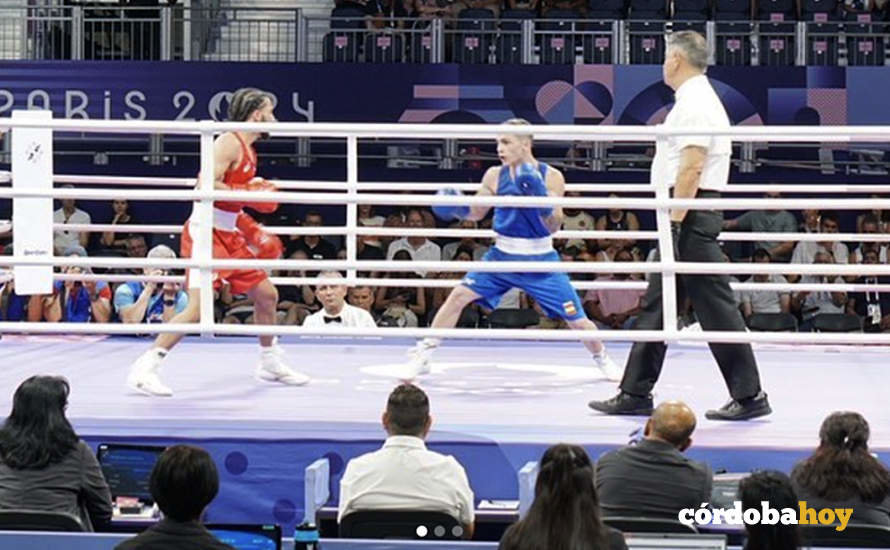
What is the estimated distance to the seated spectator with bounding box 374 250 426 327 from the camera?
1008 centimetres

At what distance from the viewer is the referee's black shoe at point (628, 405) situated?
19.4ft

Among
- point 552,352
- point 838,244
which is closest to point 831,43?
point 838,244

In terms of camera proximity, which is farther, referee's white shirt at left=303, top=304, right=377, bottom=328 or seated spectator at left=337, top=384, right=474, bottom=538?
referee's white shirt at left=303, top=304, right=377, bottom=328

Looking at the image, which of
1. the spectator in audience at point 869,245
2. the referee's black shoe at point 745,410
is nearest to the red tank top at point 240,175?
the referee's black shoe at point 745,410

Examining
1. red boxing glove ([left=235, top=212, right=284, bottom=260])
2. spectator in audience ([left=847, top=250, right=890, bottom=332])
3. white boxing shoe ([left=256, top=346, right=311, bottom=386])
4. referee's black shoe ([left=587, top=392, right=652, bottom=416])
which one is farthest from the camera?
spectator in audience ([left=847, top=250, right=890, bottom=332])

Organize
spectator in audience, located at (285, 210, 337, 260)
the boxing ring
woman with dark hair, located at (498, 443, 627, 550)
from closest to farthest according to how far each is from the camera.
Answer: woman with dark hair, located at (498, 443, 627, 550), the boxing ring, spectator in audience, located at (285, 210, 337, 260)

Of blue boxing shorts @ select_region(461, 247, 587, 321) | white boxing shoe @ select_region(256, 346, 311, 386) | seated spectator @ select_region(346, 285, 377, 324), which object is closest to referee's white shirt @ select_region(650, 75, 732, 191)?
blue boxing shorts @ select_region(461, 247, 587, 321)

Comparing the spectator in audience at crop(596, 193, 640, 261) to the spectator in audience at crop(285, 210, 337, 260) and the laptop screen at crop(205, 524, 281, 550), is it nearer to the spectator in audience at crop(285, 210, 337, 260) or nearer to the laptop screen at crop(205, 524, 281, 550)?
the spectator in audience at crop(285, 210, 337, 260)

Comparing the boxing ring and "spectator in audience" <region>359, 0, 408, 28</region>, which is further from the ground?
"spectator in audience" <region>359, 0, 408, 28</region>

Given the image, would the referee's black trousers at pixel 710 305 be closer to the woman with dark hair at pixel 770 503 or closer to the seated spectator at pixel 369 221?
the woman with dark hair at pixel 770 503

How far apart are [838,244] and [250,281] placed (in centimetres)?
593

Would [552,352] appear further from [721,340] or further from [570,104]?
[570,104]

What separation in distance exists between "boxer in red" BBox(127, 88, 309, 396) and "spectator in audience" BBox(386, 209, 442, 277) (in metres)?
4.62

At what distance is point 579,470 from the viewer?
372cm
